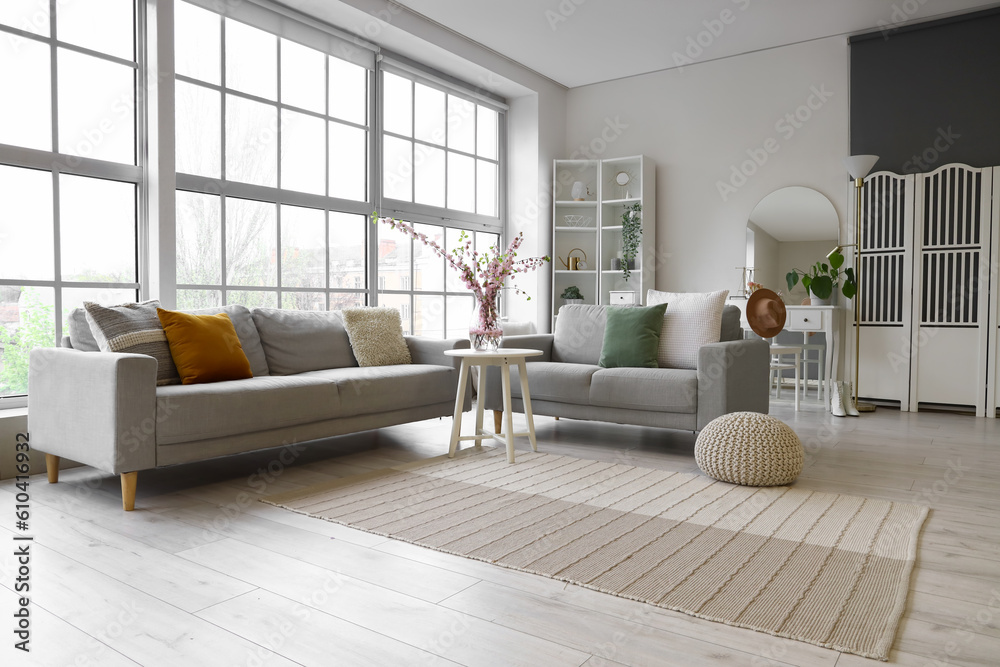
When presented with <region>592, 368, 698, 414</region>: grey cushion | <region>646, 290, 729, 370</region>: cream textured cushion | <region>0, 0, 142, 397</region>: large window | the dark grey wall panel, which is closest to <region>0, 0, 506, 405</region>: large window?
<region>0, 0, 142, 397</region>: large window

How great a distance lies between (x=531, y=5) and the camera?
5.07 meters

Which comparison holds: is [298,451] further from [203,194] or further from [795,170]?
[795,170]

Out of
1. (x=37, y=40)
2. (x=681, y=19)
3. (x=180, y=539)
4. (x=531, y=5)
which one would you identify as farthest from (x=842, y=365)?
(x=37, y=40)

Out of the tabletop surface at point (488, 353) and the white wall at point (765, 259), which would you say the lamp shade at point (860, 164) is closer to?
the white wall at point (765, 259)

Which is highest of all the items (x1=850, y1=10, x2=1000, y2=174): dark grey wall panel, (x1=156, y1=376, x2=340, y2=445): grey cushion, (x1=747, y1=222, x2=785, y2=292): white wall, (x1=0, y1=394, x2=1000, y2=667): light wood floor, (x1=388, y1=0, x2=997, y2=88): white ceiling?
(x1=388, y1=0, x2=997, y2=88): white ceiling

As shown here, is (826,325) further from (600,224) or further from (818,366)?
(600,224)

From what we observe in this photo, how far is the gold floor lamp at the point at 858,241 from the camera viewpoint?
5.23 m

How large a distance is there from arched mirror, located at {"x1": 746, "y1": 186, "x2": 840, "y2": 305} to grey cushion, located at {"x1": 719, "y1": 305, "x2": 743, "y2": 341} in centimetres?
206

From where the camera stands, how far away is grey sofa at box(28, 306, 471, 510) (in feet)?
8.71

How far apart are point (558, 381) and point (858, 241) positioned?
118 inches

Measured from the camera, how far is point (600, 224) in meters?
6.63

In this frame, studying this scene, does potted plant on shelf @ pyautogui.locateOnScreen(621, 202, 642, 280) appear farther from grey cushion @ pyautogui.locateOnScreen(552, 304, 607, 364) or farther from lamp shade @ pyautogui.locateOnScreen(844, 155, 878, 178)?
grey cushion @ pyautogui.locateOnScreen(552, 304, 607, 364)

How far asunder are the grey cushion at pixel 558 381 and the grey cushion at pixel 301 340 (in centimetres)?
108

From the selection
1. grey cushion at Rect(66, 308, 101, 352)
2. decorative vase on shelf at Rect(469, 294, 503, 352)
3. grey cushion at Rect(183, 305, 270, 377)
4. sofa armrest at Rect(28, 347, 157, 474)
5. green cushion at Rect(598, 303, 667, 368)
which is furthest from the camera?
green cushion at Rect(598, 303, 667, 368)
